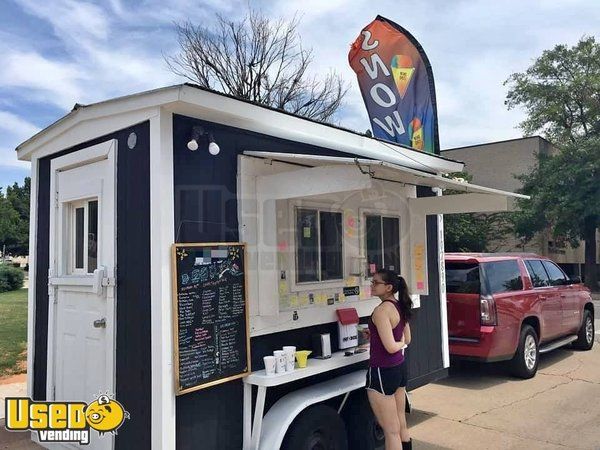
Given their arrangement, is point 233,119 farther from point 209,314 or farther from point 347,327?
point 347,327

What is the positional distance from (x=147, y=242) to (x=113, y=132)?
965 millimetres

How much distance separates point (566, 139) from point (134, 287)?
954 inches

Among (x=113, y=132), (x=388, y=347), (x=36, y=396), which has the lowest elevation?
(x=36, y=396)

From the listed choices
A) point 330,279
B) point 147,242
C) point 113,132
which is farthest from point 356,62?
point 147,242

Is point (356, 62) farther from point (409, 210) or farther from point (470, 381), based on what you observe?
point (470, 381)

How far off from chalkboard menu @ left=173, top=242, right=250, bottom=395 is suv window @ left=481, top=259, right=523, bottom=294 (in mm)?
4384

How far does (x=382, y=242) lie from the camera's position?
5.31m

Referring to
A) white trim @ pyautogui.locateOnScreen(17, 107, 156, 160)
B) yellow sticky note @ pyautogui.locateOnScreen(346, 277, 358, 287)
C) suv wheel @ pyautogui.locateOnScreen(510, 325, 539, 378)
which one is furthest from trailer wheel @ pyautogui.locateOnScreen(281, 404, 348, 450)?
suv wheel @ pyautogui.locateOnScreen(510, 325, 539, 378)

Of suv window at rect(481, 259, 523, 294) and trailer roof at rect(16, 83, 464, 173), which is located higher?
trailer roof at rect(16, 83, 464, 173)

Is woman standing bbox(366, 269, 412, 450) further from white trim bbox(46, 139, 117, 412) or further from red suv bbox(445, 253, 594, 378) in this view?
red suv bbox(445, 253, 594, 378)

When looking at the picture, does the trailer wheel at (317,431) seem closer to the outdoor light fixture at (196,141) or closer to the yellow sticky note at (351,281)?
the yellow sticky note at (351,281)

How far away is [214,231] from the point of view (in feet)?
12.2

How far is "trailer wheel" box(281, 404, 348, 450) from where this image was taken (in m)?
3.72

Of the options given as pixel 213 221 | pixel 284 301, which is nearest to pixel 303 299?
pixel 284 301
